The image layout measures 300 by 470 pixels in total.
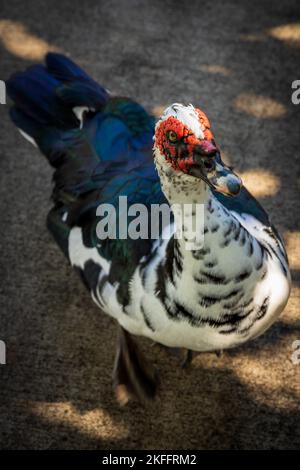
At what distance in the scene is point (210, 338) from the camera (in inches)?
64.3

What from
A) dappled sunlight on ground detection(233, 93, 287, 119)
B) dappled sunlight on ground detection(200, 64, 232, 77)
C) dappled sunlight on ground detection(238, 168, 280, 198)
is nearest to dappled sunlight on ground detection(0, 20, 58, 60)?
dappled sunlight on ground detection(200, 64, 232, 77)

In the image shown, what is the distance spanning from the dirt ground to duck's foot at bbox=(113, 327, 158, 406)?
4 cm

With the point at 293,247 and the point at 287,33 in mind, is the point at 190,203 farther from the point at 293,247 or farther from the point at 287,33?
the point at 287,33

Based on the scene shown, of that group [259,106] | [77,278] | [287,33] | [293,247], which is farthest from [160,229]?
[287,33]

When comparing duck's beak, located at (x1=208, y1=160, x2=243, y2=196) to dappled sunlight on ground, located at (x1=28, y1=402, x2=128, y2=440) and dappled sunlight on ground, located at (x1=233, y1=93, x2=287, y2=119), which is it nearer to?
dappled sunlight on ground, located at (x1=28, y1=402, x2=128, y2=440)

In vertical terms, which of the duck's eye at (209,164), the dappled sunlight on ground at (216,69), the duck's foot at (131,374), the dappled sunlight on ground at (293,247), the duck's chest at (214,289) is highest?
the dappled sunlight on ground at (216,69)

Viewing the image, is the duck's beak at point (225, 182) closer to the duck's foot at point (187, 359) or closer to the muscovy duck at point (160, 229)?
the muscovy duck at point (160, 229)

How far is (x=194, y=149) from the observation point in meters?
1.34

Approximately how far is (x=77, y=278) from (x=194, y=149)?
106 cm

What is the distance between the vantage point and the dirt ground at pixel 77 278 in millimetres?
1922

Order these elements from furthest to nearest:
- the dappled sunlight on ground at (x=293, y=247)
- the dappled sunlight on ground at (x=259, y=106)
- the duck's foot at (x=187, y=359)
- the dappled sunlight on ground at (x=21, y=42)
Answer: the dappled sunlight on ground at (x=21, y=42) → the dappled sunlight on ground at (x=259, y=106) → the dappled sunlight on ground at (x=293, y=247) → the duck's foot at (x=187, y=359)

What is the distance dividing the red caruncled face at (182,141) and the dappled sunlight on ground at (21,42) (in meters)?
1.78

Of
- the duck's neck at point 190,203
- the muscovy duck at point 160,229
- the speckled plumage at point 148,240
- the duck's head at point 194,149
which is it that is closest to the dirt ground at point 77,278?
the muscovy duck at point 160,229
